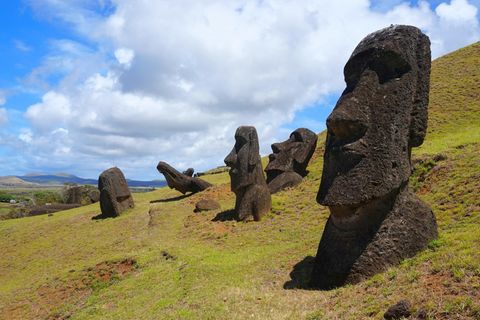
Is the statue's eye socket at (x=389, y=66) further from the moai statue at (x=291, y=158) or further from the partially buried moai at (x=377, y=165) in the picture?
the moai statue at (x=291, y=158)

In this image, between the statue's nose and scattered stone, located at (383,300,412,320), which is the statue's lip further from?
scattered stone, located at (383,300,412,320)

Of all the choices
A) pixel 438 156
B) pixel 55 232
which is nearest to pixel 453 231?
pixel 438 156

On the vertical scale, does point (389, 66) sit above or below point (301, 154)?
above

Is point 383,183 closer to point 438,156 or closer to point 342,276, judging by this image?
point 342,276

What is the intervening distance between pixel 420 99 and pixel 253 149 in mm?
11976

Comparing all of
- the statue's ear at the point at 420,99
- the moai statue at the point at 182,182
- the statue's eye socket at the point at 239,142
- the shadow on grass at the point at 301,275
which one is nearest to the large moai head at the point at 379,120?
the statue's ear at the point at 420,99

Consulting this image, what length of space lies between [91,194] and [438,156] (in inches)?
1278

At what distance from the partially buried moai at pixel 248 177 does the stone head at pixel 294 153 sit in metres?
6.46

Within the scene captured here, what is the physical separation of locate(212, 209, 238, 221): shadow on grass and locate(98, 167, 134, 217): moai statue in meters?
9.43

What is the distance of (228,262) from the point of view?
13945mm

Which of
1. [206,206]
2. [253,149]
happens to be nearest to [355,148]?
[253,149]

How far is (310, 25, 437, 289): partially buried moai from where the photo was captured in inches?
368

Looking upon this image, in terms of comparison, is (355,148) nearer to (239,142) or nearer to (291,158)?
(239,142)

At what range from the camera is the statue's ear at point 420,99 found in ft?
32.6
